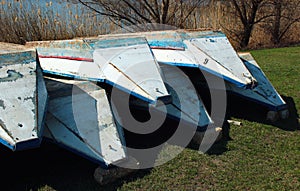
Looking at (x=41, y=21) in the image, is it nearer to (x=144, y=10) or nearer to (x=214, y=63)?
(x=144, y=10)

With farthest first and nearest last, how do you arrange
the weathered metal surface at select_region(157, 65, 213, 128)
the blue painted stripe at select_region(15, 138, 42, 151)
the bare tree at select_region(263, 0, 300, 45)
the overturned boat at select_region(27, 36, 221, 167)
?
the bare tree at select_region(263, 0, 300, 45), the weathered metal surface at select_region(157, 65, 213, 128), the overturned boat at select_region(27, 36, 221, 167), the blue painted stripe at select_region(15, 138, 42, 151)

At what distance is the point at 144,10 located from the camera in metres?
8.44

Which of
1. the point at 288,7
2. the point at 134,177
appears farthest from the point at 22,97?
the point at 288,7

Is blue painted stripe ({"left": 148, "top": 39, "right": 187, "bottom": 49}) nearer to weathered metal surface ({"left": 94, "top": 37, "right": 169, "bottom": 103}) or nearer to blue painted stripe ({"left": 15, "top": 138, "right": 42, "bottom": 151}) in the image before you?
weathered metal surface ({"left": 94, "top": 37, "right": 169, "bottom": 103})

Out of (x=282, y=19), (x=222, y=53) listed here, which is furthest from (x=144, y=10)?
(x=222, y=53)

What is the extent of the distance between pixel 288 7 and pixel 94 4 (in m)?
5.79

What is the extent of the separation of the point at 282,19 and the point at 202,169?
8755mm

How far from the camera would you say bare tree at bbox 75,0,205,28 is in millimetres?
8180

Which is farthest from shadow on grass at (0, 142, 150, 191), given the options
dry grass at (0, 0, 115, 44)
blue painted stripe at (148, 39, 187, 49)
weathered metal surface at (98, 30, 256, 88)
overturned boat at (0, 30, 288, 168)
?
dry grass at (0, 0, 115, 44)

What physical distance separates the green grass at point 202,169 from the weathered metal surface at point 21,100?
1.80 feet

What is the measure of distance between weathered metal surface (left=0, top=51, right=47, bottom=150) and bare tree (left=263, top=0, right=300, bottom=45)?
8699mm

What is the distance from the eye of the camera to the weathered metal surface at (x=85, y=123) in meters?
2.59

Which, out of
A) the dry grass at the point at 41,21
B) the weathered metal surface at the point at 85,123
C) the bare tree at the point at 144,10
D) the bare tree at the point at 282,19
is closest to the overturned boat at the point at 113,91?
the weathered metal surface at the point at 85,123

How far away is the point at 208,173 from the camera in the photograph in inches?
109
